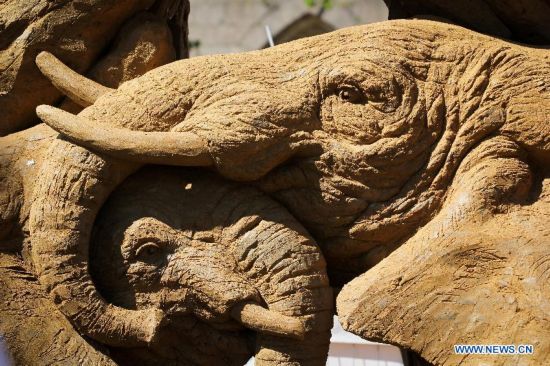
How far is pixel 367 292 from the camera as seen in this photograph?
2.05 metres

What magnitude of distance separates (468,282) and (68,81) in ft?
4.05

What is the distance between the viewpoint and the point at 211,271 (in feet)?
6.79

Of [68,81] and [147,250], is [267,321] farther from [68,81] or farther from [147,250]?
[68,81]

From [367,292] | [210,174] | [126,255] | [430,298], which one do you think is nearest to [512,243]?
[430,298]

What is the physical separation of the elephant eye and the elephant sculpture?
0.13 meters

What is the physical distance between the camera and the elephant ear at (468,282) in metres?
1.99

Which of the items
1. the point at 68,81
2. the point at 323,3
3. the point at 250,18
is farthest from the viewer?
the point at 250,18

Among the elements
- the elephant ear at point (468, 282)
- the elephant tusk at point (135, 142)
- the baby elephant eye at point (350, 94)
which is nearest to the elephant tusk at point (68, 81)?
the elephant tusk at point (135, 142)

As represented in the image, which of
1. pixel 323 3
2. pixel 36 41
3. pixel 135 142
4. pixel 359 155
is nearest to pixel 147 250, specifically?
pixel 135 142

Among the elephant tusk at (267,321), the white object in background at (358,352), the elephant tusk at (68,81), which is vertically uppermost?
the elephant tusk at (68,81)

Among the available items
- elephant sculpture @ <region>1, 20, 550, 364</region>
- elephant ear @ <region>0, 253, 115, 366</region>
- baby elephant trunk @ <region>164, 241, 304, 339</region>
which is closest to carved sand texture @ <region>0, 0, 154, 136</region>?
elephant sculpture @ <region>1, 20, 550, 364</region>

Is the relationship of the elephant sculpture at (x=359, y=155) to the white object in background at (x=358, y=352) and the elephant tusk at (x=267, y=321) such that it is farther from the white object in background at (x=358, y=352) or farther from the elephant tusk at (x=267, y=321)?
the white object in background at (x=358, y=352)

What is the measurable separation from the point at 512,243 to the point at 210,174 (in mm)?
776

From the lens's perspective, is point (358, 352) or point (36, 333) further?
point (358, 352)
